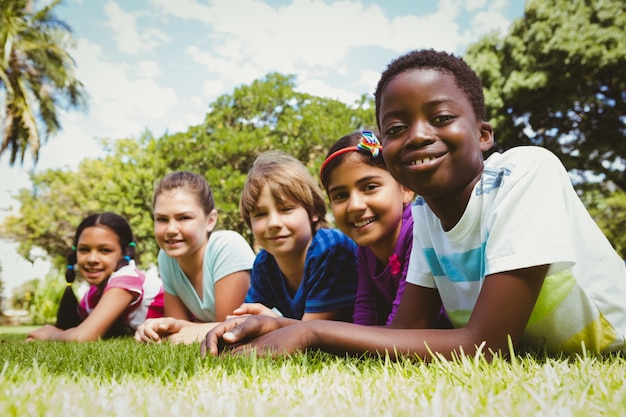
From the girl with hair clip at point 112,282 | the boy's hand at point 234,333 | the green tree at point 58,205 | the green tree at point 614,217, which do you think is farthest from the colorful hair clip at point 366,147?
the green tree at point 614,217

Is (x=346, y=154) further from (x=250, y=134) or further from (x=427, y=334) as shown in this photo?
(x=250, y=134)

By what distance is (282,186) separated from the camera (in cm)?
371

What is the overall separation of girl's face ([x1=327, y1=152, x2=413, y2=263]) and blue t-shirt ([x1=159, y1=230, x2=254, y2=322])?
1498 mm

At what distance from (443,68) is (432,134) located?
34cm

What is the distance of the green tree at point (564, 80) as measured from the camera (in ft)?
54.4

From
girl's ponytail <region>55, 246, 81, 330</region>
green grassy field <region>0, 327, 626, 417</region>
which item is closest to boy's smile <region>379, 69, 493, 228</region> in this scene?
green grassy field <region>0, 327, 626, 417</region>

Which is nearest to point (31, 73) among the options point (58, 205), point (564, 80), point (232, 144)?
point (58, 205)

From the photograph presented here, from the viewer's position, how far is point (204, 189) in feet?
15.6

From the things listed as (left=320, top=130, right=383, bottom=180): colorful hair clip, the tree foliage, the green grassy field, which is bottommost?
the green grassy field

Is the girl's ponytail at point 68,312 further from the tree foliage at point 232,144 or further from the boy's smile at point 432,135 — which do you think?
the tree foliage at point 232,144

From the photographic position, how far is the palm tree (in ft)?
79.3

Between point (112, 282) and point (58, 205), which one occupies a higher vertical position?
point (58, 205)

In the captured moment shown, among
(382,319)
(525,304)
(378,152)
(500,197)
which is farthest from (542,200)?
(382,319)

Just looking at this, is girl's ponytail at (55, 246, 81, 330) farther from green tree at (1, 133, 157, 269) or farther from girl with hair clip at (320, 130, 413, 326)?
green tree at (1, 133, 157, 269)
